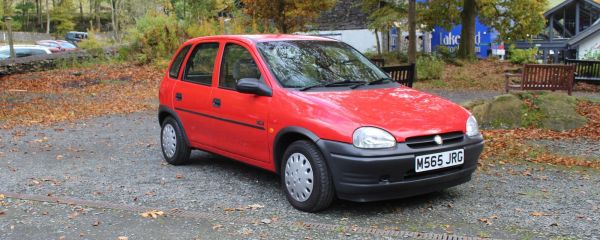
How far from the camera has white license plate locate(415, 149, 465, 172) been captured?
16.2 feet

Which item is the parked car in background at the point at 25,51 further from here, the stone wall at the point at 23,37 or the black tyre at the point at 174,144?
the stone wall at the point at 23,37

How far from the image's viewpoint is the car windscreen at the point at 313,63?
5.89 m

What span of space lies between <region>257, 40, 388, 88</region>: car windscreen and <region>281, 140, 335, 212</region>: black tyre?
2.44 ft

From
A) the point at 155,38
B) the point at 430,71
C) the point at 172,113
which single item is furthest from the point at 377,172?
the point at 155,38

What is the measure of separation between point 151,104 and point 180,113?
8.39 m

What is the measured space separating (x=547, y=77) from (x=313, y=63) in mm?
9472

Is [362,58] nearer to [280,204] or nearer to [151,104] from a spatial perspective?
[280,204]

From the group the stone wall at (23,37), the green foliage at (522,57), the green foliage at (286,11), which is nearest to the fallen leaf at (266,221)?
the green foliage at (286,11)

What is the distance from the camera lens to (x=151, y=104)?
50.0 feet

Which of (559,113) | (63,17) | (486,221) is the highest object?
(63,17)

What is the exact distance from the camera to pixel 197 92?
6.85 metres

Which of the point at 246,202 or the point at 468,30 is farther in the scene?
the point at 468,30

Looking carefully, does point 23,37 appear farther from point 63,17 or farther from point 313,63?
point 313,63

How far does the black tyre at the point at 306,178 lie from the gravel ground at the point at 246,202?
117mm
